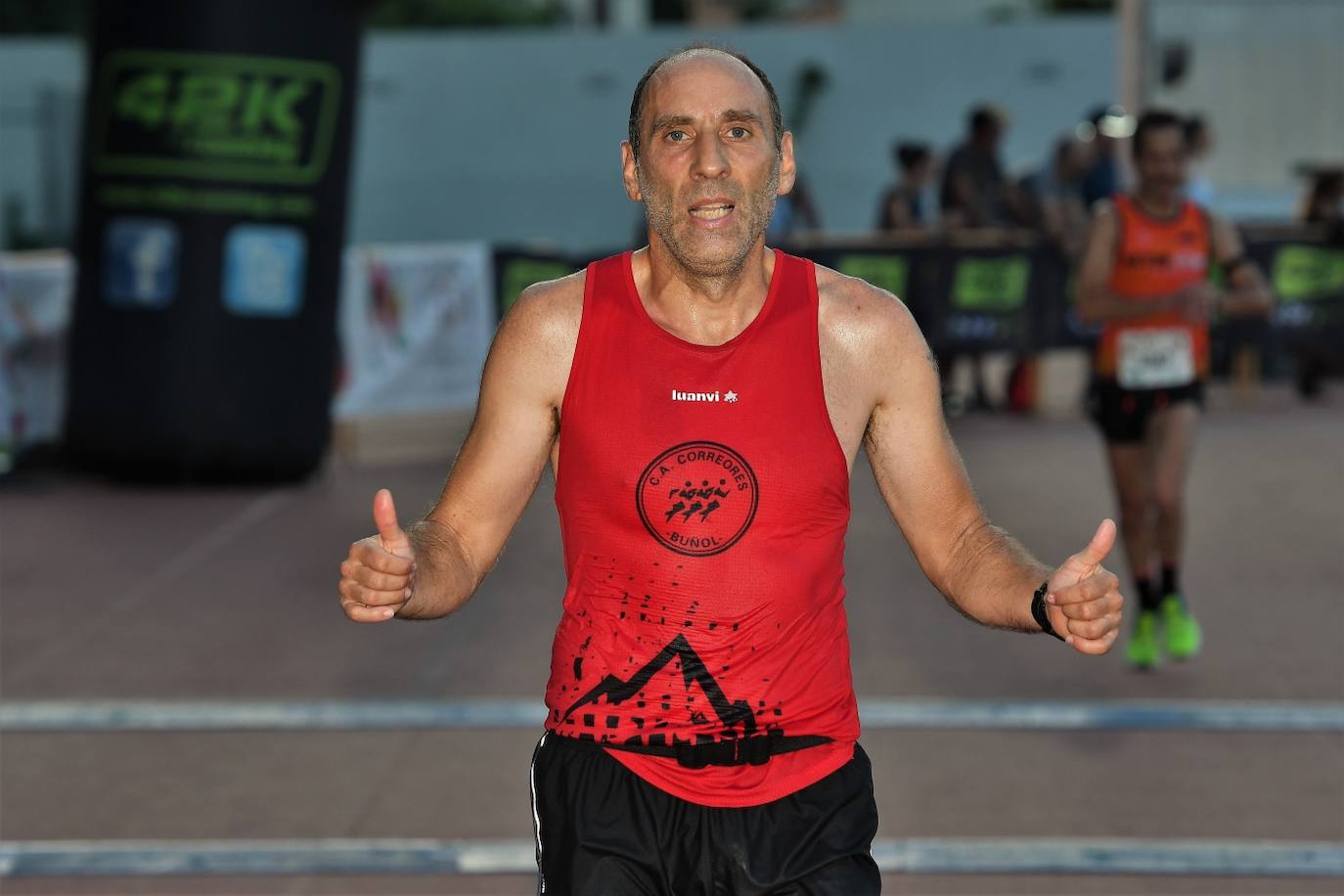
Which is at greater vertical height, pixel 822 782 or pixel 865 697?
pixel 822 782

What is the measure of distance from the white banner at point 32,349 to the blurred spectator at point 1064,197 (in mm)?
7280

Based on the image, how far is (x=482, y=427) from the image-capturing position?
317 centimetres

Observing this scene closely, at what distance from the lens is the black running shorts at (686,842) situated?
2971 millimetres

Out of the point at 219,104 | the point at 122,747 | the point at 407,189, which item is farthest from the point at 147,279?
the point at 407,189

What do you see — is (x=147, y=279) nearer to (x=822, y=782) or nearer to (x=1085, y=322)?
(x=1085, y=322)

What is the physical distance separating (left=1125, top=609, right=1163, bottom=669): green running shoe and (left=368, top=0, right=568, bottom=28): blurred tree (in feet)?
122

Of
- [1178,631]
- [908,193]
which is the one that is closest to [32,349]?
[908,193]

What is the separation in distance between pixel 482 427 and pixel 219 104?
834 cm

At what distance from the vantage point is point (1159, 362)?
23.7 ft

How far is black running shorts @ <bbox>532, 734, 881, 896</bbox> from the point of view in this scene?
297cm

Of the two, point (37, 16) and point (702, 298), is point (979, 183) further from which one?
point (37, 16)

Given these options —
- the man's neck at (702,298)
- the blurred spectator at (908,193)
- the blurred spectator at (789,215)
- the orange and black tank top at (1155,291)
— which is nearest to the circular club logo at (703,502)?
the man's neck at (702,298)

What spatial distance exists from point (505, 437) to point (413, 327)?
411 inches

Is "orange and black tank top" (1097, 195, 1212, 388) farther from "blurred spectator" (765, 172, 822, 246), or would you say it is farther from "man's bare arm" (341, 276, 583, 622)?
"blurred spectator" (765, 172, 822, 246)
